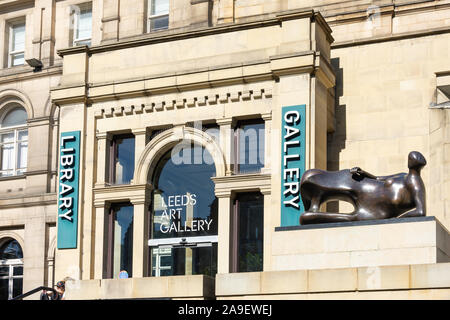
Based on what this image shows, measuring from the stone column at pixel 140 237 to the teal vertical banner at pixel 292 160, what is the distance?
4535mm

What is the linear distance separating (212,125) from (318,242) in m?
9.15

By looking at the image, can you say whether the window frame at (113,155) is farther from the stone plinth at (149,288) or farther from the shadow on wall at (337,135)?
the stone plinth at (149,288)

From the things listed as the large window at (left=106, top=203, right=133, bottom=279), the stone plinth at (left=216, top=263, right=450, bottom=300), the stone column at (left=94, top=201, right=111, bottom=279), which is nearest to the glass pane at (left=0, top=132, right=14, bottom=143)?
the stone column at (left=94, top=201, right=111, bottom=279)

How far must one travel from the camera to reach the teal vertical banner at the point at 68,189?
2912cm

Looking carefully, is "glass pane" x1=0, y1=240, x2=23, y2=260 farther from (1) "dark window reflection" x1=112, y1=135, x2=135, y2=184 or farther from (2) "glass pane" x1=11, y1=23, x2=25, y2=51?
(1) "dark window reflection" x1=112, y1=135, x2=135, y2=184

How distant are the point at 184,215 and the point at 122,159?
2.95m

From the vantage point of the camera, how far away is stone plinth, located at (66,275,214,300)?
2112 cm

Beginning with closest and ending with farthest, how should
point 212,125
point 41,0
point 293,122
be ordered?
1. point 293,122
2. point 212,125
3. point 41,0

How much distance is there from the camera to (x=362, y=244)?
65.0ft

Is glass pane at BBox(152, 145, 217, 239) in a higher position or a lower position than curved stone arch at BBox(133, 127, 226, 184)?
lower

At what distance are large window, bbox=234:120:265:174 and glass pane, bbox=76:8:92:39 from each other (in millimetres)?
11785
